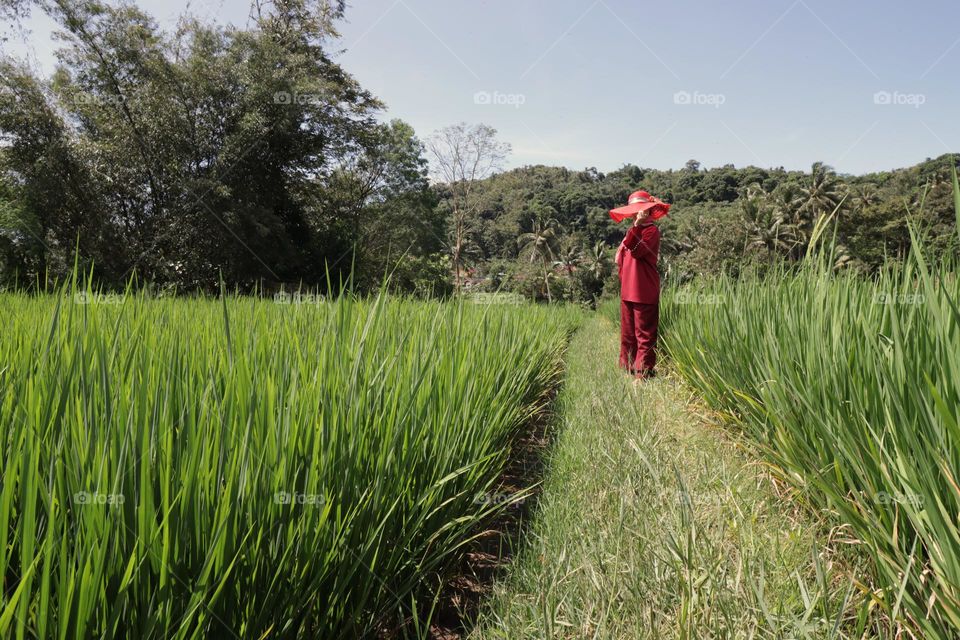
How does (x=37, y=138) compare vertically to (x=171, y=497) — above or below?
above

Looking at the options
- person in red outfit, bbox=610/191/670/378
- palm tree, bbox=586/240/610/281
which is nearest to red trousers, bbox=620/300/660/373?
person in red outfit, bbox=610/191/670/378

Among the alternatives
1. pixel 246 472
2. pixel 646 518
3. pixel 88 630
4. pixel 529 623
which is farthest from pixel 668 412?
pixel 88 630

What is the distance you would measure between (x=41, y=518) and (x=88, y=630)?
239 millimetres

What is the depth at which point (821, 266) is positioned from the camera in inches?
85.3

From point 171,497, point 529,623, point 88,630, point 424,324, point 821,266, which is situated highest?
point 821,266

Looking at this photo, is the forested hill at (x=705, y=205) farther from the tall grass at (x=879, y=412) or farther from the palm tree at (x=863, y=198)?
the tall grass at (x=879, y=412)

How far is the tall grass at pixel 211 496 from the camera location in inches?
26.6

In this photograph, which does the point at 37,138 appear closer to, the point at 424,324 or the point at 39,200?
the point at 39,200

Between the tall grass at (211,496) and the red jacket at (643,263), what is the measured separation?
3333 mm

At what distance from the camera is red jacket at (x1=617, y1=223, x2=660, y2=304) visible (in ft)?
14.4

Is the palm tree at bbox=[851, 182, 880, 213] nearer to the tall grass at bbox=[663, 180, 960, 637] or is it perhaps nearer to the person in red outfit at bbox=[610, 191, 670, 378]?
the person in red outfit at bbox=[610, 191, 670, 378]

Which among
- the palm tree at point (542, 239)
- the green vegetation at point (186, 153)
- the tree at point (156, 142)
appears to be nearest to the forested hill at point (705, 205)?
the palm tree at point (542, 239)

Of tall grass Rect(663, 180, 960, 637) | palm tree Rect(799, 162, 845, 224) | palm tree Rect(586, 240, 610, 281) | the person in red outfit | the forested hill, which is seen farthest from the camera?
palm tree Rect(586, 240, 610, 281)

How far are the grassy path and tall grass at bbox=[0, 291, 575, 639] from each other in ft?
1.01
